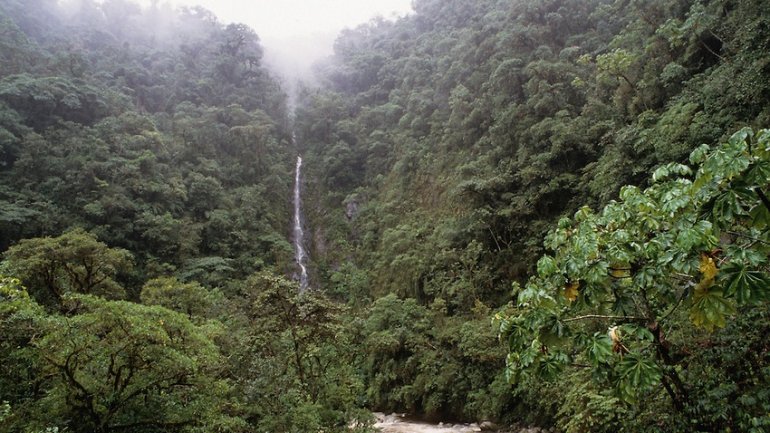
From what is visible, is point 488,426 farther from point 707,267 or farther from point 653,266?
point 707,267

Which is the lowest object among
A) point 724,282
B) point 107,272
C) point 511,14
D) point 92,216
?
point 724,282

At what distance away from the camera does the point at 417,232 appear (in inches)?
778

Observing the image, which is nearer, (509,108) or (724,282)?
(724,282)

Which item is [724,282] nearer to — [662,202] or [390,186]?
[662,202]

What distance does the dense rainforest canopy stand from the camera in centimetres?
340

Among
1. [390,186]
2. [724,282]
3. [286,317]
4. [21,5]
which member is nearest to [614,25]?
[390,186]

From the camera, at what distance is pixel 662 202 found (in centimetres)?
316

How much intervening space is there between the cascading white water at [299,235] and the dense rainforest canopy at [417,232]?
88 centimetres

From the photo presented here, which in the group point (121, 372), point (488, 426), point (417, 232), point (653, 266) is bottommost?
point (488, 426)

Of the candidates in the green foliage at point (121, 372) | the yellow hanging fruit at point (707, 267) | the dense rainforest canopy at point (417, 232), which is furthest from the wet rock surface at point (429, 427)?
the yellow hanging fruit at point (707, 267)

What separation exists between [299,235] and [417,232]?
1359 cm

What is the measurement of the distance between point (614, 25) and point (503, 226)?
11.9m

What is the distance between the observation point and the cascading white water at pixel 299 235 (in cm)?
2656

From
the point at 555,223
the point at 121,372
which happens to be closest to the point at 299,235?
the point at 555,223
